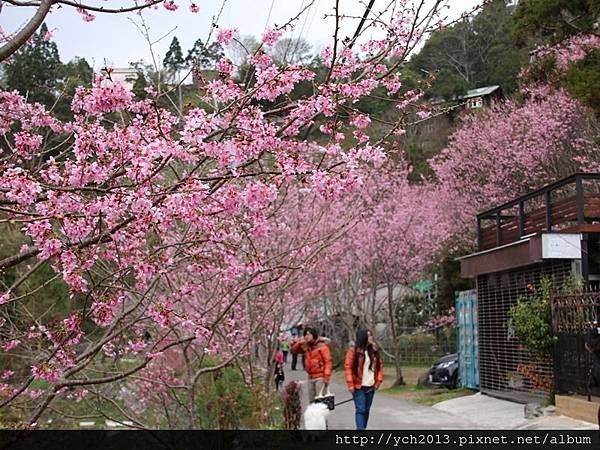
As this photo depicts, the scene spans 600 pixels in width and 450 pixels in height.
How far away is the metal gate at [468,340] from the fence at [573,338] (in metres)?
5.66

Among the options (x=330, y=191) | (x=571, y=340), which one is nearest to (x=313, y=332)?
(x=571, y=340)

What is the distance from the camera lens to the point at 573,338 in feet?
45.1

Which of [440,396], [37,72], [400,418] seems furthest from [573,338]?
[37,72]

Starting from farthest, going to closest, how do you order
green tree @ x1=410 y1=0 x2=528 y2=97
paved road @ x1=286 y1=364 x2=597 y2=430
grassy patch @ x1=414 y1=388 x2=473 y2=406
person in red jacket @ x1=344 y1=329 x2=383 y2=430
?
green tree @ x1=410 y1=0 x2=528 y2=97
grassy patch @ x1=414 y1=388 x2=473 y2=406
paved road @ x1=286 y1=364 x2=597 y2=430
person in red jacket @ x1=344 y1=329 x2=383 y2=430

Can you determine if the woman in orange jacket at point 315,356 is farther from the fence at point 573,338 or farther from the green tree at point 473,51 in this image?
the green tree at point 473,51

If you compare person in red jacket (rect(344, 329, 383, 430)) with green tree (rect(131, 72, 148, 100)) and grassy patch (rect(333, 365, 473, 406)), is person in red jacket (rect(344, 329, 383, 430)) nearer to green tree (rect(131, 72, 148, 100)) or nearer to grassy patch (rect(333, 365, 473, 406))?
green tree (rect(131, 72, 148, 100))

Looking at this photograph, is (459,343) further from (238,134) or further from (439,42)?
(439,42)

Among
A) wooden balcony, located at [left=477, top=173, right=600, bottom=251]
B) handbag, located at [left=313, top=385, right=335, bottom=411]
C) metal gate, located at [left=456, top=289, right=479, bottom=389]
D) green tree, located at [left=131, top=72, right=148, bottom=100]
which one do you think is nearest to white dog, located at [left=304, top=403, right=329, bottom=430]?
handbag, located at [left=313, top=385, right=335, bottom=411]

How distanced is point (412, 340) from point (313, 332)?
1060 inches

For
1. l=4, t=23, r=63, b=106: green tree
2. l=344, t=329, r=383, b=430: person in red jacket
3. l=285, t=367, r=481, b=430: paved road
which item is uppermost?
l=4, t=23, r=63, b=106: green tree

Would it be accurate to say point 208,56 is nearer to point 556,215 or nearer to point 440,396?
point 556,215

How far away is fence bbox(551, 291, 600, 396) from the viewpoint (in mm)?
13078

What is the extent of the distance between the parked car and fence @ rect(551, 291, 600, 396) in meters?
7.91

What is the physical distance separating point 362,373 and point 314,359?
997mm
